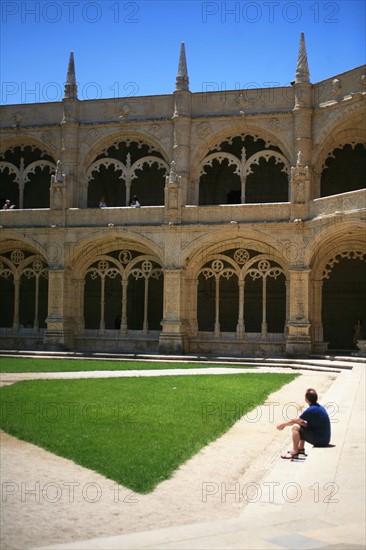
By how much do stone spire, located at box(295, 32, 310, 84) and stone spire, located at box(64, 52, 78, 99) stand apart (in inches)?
357

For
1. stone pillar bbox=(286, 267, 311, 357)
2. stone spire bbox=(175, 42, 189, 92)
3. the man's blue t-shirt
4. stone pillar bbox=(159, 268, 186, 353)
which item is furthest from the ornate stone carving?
the man's blue t-shirt

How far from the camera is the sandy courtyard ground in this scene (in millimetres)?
6289

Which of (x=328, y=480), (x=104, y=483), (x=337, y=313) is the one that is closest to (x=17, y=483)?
(x=104, y=483)

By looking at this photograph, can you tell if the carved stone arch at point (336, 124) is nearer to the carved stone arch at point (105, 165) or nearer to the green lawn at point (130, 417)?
the carved stone arch at point (105, 165)

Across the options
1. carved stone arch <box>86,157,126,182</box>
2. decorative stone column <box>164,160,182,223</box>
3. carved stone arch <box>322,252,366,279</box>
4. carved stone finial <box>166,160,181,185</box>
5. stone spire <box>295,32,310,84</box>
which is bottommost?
carved stone arch <box>322,252,366,279</box>

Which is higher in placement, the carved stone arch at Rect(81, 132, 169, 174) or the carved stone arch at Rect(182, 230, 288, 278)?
the carved stone arch at Rect(81, 132, 169, 174)

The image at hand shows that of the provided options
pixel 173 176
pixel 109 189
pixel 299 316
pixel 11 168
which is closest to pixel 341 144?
pixel 173 176

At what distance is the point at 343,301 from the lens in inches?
1203

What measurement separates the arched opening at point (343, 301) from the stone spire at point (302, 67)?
805 cm

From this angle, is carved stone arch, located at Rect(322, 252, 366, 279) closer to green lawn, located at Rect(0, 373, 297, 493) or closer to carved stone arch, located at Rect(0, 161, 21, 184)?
green lawn, located at Rect(0, 373, 297, 493)

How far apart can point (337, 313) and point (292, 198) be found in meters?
7.13

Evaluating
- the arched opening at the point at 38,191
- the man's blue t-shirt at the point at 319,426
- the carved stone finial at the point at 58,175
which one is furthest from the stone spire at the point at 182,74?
the man's blue t-shirt at the point at 319,426

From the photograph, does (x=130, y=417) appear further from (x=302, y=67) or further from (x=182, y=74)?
(x=182, y=74)

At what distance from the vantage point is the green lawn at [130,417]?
27.9ft
